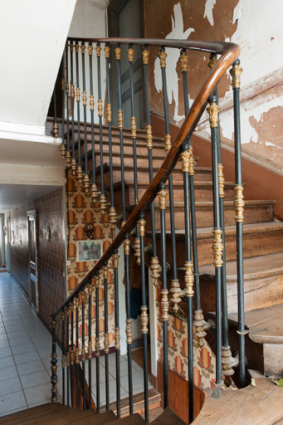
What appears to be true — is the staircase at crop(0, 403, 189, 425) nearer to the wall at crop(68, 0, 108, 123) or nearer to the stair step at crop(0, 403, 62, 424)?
the stair step at crop(0, 403, 62, 424)

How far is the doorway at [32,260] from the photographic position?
248 inches

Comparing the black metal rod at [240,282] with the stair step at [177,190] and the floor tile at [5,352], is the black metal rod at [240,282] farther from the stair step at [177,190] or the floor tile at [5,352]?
the floor tile at [5,352]

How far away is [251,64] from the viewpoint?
246 centimetres

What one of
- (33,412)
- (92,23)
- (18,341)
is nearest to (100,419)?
(33,412)

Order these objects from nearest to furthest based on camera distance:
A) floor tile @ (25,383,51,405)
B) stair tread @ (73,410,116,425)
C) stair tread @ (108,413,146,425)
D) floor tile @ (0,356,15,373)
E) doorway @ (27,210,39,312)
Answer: stair tread @ (108,413,146,425) < stair tread @ (73,410,116,425) < floor tile @ (25,383,51,405) < floor tile @ (0,356,15,373) < doorway @ (27,210,39,312)

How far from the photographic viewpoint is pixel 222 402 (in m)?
0.90

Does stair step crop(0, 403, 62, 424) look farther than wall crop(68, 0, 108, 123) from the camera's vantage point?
No

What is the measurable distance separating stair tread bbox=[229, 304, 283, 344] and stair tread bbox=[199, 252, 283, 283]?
147mm

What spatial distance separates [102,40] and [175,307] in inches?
72.2

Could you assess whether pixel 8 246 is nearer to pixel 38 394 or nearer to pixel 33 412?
pixel 38 394

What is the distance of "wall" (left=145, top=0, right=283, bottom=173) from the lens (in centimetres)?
228

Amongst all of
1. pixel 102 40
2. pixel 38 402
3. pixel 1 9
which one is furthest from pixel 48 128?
pixel 38 402

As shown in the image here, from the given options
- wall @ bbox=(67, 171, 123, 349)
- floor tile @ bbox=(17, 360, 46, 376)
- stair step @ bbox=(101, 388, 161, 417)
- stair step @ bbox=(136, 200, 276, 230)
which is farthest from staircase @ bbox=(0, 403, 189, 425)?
wall @ bbox=(67, 171, 123, 349)

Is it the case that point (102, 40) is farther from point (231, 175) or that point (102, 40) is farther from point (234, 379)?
point (234, 379)
